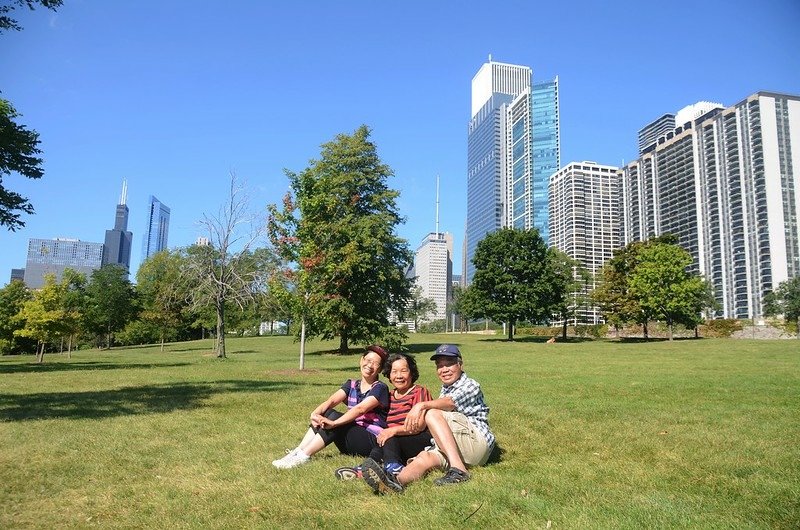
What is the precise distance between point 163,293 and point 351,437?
4681cm

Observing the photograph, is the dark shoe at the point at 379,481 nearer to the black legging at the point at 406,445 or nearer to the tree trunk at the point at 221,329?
the black legging at the point at 406,445

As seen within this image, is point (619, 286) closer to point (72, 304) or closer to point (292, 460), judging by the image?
point (72, 304)

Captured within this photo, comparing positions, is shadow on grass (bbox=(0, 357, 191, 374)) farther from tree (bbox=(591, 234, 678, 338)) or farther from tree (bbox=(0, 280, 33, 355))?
tree (bbox=(591, 234, 678, 338))

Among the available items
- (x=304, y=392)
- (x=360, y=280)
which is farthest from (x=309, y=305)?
(x=360, y=280)

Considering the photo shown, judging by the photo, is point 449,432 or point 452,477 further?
point 449,432

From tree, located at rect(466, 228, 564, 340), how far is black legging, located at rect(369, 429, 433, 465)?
45543 mm

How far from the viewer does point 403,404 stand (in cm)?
596

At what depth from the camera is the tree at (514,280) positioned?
5078cm

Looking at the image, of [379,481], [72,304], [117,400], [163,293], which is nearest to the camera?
[379,481]

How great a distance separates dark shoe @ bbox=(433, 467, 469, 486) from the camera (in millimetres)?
5082

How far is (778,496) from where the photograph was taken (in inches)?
180

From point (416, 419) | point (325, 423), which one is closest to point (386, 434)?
point (416, 419)

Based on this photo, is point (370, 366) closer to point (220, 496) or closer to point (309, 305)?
point (220, 496)

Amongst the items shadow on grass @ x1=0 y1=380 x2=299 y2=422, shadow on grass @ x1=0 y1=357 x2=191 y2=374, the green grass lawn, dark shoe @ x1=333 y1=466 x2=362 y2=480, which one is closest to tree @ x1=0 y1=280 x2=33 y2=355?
shadow on grass @ x1=0 y1=357 x2=191 y2=374
